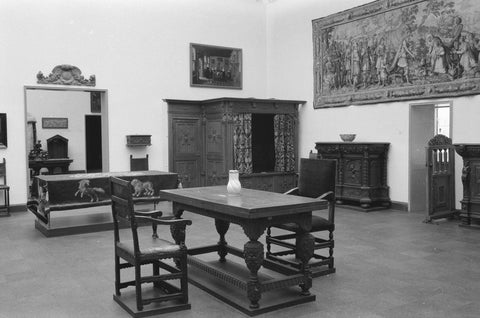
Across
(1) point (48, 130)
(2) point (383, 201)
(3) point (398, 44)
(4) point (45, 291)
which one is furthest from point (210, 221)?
(1) point (48, 130)

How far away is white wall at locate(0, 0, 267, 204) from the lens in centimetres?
1022

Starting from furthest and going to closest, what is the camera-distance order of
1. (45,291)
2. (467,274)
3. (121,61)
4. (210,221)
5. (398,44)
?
(121,61) → (398,44) → (210,221) → (467,274) → (45,291)

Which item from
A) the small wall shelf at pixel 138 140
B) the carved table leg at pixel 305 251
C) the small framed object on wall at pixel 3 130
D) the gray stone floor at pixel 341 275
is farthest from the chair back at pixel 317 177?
the small framed object on wall at pixel 3 130

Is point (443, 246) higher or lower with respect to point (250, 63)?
lower

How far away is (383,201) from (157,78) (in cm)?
567

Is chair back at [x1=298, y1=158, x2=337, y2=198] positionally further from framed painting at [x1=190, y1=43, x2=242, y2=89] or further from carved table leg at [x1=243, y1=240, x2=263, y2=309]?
framed painting at [x1=190, y1=43, x2=242, y2=89]

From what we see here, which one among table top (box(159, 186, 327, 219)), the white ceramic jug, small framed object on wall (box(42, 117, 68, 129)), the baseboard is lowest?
the baseboard

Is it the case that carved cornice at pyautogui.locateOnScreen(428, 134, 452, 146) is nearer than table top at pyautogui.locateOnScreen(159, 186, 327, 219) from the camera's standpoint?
No

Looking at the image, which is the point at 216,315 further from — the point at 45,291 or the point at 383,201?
the point at 383,201

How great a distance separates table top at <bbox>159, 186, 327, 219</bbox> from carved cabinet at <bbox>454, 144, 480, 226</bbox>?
14.7ft

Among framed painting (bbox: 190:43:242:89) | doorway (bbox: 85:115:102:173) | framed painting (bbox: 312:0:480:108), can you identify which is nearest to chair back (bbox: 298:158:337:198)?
framed painting (bbox: 312:0:480:108)

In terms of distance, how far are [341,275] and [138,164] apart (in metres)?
7.01

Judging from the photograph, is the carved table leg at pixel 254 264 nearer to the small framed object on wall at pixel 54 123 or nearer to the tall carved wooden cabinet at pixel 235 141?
the tall carved wooden cabinet at pixel 235 141

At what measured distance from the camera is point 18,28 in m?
10.1
